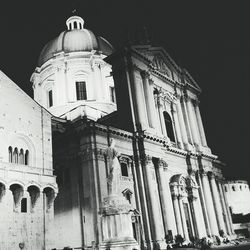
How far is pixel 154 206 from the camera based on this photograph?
1138 inches

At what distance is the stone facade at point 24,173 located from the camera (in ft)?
63.9

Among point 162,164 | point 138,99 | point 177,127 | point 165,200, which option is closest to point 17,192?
point 165,200

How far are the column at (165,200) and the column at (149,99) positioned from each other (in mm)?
4030

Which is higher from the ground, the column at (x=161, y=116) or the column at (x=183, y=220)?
the column at (x=161, y=116)

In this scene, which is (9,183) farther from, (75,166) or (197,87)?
(197,87)

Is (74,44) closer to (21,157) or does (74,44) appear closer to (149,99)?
(149,99)

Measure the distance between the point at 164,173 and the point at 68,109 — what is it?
1259 cm

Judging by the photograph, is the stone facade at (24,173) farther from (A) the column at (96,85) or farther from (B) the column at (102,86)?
(B) the column at (102,86)

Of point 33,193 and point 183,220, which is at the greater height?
point 33,193

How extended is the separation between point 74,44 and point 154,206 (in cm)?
2191

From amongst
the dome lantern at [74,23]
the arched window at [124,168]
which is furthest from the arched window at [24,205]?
the dome lantern at [74,23]

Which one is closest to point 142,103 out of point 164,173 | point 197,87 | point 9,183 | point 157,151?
point 157,151

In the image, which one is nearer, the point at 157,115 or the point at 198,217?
the point at 198,217

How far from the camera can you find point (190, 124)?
133 feet
